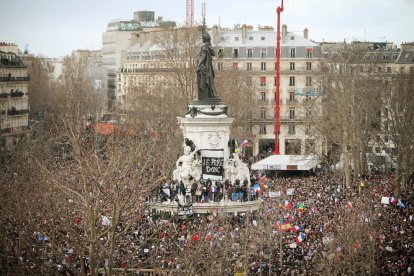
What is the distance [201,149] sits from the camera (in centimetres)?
4341

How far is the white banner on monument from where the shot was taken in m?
42.8

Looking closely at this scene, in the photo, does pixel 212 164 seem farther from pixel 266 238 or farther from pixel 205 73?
pixel 266 238

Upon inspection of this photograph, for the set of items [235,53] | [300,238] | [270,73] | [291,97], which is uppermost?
[235,53]

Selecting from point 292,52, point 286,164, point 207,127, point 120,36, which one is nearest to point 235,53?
point 292,52

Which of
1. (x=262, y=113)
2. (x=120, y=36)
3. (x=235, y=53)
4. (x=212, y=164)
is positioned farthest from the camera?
(x=120, y=36)

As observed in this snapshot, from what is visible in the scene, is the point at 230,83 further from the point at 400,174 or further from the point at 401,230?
the point at 401,230

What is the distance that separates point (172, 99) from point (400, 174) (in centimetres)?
2550

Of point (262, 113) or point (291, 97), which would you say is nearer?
point (262, 113)

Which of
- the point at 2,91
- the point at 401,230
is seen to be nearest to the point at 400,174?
the point at 401,230

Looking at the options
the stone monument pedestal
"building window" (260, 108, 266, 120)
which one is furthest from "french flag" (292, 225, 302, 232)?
"building window" (260, 108, 266, 120)

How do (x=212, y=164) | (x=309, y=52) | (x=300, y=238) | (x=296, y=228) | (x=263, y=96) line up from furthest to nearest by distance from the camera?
1. (x=309, y=52)
2. (x=263, y=96)
3. (x=212, y=164)
4. (x=296, y=228)
5. (x=300, y=238)

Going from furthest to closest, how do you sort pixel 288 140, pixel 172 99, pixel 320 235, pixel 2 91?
1. pixel 288 140
2. pixel 2 91
3. pixel 172 99
4. pixel 320 235

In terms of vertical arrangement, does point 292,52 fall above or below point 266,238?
above

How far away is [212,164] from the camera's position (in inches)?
1697
